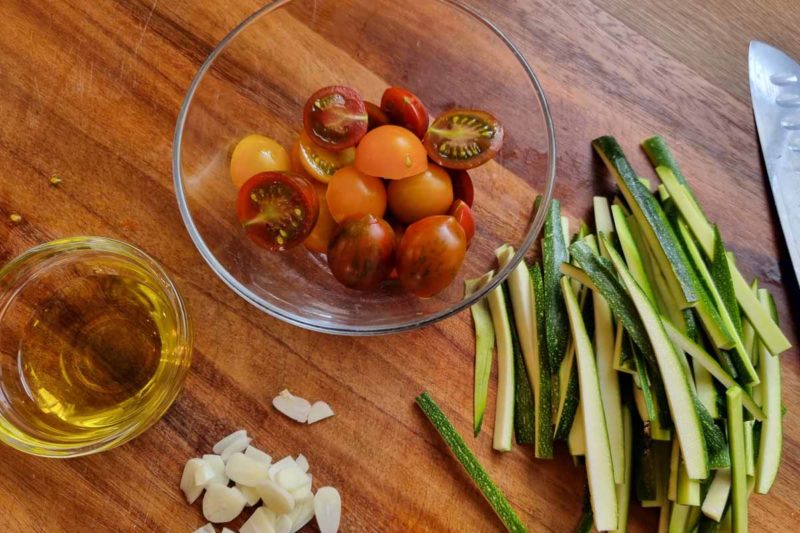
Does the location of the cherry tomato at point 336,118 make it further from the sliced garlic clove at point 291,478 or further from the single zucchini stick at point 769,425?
the single zucchini stick at point 769,425

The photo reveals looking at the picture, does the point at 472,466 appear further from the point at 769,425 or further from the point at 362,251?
the point at 769,425

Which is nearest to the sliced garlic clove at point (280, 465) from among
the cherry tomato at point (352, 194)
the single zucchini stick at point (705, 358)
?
the cherry tomato at point (352, 194)

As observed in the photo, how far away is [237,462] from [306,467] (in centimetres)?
15

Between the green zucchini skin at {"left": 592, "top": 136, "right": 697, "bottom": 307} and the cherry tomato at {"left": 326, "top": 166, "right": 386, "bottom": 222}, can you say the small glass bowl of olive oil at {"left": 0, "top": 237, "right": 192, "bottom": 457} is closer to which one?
the cherry tomato at {"left": 326, "top": 166, "right": 386, "bottom": 222}

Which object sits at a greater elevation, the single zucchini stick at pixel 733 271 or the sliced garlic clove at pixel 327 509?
the single zucchini stick at pixel 733 271

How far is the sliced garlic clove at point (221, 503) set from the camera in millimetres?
1671

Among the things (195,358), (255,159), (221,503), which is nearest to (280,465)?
(221,503)

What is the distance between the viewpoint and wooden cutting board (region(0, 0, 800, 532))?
169cm

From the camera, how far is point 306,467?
1.73 metres

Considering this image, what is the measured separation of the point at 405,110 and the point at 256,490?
88cm

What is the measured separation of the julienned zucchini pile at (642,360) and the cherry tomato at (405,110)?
338mm

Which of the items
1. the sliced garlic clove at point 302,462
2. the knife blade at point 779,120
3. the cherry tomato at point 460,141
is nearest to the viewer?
the cherry tomato at point 460,141

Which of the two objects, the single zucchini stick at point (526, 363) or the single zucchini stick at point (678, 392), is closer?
the single zucchini stick at point (678, 392)

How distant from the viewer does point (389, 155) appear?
1.57 m
